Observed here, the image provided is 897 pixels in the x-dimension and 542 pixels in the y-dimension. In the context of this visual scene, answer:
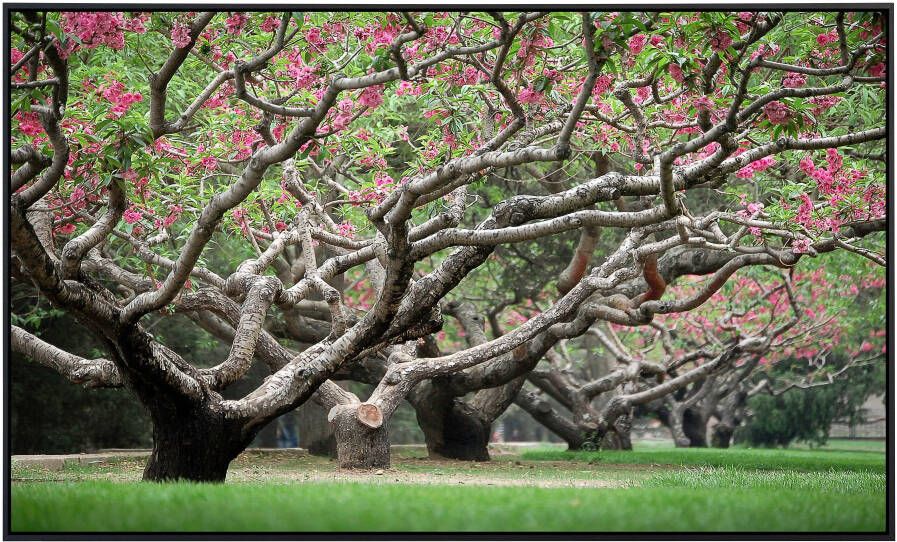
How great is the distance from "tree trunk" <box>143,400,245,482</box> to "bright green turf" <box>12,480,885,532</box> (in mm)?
1279

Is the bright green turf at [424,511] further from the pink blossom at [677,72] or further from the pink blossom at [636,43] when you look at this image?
the pink blossom at [636,43]

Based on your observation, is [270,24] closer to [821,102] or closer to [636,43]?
[636,43]

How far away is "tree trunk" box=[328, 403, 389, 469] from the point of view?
1145 cm

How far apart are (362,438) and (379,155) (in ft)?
11.5

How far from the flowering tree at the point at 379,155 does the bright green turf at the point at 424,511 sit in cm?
174

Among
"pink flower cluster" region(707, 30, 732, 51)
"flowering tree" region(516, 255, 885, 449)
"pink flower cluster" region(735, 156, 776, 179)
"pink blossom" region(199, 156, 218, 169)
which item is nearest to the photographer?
"pink flower cluster" region(707, 30, 732, 51)

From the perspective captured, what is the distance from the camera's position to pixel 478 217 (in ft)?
50.4

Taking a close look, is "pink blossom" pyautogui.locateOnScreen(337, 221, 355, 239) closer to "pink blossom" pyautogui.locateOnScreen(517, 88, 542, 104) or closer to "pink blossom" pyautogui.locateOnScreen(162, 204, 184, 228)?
"pink blossom" pyautogui.locateOnScreen(162, 204, 184, 228)

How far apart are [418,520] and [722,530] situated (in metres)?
1.89

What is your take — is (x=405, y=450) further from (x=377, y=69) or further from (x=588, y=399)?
(x=377, y=69)

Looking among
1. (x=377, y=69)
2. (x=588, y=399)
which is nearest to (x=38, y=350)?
(x=377, y=69)

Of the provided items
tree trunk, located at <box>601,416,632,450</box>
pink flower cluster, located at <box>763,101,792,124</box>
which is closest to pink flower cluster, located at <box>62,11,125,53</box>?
pink flower cluster, located at <box>763,101,792,124</box>

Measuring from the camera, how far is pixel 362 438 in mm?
11500

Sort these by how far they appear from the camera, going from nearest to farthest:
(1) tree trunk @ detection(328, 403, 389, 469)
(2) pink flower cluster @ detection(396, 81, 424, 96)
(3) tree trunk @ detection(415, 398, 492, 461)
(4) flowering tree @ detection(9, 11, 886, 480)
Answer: (4) flowering tree @ detection(9, 11, 886, 480) → (2) pink flower cluster @ detection(396, 81, 424, 96) → (1) tree trunk @ detection(328, 403, 389, 469) → (3) tree trunk @ detection(415, 398, 492, 461)
